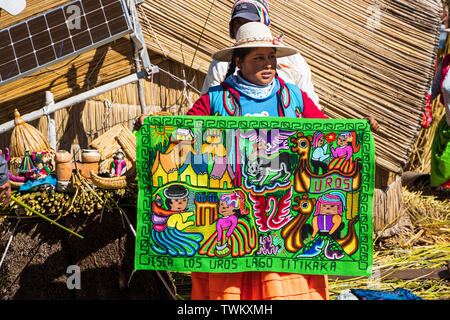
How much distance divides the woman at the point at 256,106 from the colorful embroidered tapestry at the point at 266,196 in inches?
3.5

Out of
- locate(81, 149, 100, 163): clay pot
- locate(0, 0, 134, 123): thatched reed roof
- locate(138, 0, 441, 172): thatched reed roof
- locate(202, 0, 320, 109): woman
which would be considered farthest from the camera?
locate(138, 0, 441, 172): thatched reed roof

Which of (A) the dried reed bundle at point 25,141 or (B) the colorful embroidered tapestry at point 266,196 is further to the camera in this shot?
(A) the dried reed bundle at point 25,141

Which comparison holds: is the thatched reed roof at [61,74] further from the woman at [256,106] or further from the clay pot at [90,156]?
the woman at [256,106]

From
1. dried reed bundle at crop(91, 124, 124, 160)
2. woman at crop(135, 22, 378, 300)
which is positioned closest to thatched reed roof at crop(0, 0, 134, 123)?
dried reed bundle at crop(91, 124, 124, 160)

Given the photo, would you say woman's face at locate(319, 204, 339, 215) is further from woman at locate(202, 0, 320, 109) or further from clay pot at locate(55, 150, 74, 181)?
clay pot at locate(55, 150, 74, 181)

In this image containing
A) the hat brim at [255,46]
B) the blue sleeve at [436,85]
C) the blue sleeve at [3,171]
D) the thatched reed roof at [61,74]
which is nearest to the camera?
the hat brim at [255,46]

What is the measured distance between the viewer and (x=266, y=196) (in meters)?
2.89

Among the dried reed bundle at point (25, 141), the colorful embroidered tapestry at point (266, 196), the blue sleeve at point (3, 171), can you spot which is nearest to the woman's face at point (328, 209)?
the colorful embroidered tapestry at point (266, 196)

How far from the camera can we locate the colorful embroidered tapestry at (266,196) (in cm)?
288

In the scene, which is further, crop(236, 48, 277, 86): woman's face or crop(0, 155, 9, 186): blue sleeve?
crop(0, 155, 9, 186): blue sleeve

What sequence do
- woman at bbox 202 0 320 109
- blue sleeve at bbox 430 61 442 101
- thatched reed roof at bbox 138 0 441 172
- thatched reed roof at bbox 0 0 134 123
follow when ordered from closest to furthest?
woman at bbox 202 0 320 109 → thatched reed roof at bbox 0 0 134 123 → thatched reed roof at bbox 138 0 441 172 → blue sleeve at bbox 430 61 442 101

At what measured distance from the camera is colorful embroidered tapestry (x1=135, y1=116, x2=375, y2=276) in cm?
288

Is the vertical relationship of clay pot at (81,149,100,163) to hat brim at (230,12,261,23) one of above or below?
below
